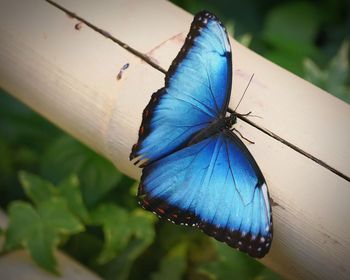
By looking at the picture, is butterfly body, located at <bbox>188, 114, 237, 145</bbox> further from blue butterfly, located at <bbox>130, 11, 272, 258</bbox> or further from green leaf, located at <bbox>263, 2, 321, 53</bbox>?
green leaf, located at <bbox>263, 2, 321, 53</bbox>

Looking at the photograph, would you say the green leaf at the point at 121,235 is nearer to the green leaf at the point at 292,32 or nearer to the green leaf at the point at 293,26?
the green leaf at the point at 292,32

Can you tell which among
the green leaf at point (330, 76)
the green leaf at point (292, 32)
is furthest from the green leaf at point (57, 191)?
the green leaf at point (292, 32)

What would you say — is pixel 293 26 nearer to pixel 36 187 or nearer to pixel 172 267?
pixel 172 267

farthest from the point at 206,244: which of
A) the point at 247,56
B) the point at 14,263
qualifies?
the point at 247,56

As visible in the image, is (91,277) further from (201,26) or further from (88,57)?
(201,26)

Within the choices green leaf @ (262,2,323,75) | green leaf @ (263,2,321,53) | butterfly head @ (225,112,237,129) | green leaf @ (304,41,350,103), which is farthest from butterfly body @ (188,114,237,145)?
green leaf @ (263,2,321,53)
